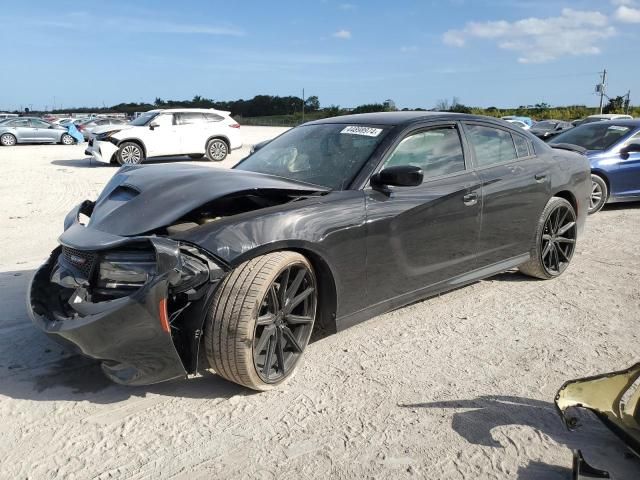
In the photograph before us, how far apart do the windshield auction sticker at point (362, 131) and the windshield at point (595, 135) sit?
631 centimetres

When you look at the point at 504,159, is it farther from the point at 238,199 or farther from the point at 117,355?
the point at 117,355

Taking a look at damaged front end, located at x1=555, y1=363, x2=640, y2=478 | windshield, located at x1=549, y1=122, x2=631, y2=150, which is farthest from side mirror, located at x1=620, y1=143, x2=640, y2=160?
damaged front end, located at x1=555, y1=363, x2=640, y2=478

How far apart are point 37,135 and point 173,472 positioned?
27.5 metres

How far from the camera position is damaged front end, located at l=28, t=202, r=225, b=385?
2.76 metres

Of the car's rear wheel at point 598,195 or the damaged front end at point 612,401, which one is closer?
the damaged front end at point 612,401

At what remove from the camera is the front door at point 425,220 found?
369 cm

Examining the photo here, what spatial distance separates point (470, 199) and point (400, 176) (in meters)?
0.94

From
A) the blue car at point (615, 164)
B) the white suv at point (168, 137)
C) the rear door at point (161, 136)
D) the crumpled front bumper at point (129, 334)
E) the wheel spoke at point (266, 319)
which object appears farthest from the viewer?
the rear door at point (161, 136)

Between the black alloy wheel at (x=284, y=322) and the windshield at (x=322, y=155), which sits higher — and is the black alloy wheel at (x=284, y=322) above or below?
below

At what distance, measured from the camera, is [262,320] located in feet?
10.2

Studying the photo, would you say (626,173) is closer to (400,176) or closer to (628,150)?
(628,150)

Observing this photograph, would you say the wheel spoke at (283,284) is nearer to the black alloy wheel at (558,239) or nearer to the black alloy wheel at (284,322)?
the black alloy wheel at (284,322)

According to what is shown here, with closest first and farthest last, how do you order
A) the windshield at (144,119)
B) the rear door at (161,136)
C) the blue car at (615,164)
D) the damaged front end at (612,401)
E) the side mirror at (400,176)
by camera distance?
1. the damaged front end at (612,401)
2. the side mirror at (400,176)
3. the blue car at (615,164)
4. the rear door at (161,136)
5. the windshield at (144,119)

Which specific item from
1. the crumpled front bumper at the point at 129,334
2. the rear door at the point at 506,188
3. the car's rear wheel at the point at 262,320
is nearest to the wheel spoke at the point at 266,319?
the car's rear wheel at the point at 262,320
